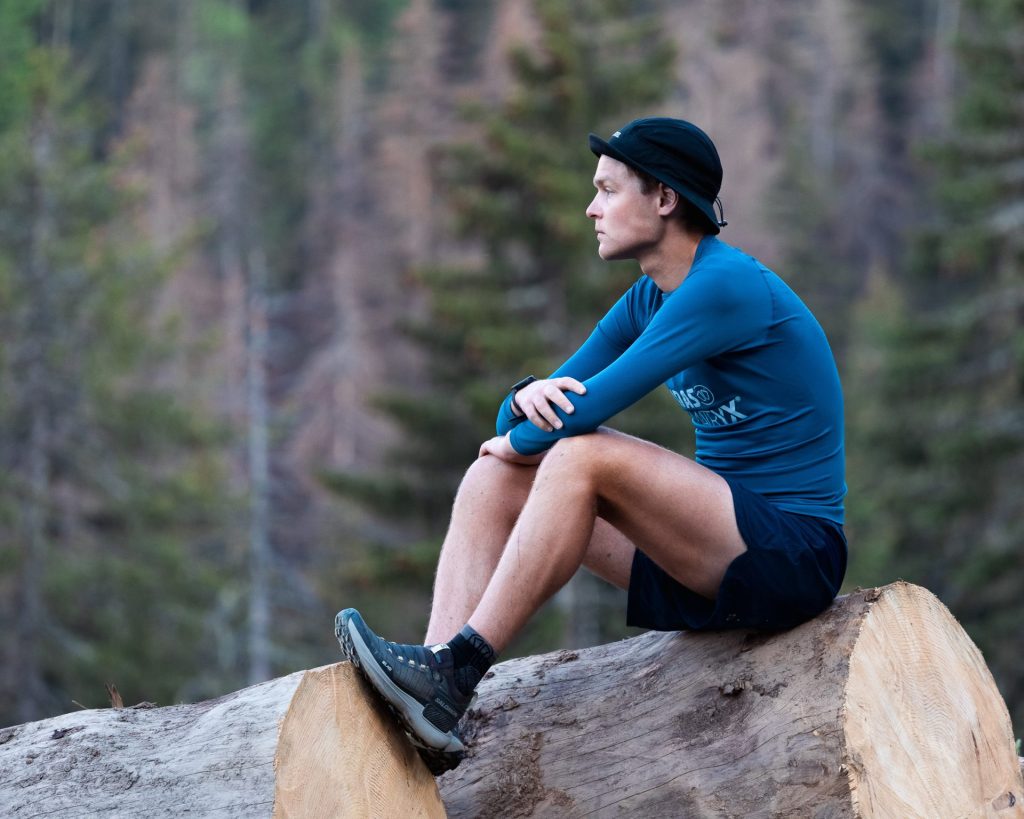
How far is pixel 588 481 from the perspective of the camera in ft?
12.8

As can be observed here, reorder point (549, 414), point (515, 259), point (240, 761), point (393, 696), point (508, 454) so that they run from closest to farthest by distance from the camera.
→ 1. point (393, 696)
2. point (240, 761)
3. point (549, 414)
4. point (508, 454)
5. point (515, 259)

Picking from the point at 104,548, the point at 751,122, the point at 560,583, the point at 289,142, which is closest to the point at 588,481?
the point at 560,583

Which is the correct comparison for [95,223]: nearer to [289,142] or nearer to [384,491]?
[384,491]

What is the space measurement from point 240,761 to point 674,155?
2.11 metres

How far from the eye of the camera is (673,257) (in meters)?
4.22

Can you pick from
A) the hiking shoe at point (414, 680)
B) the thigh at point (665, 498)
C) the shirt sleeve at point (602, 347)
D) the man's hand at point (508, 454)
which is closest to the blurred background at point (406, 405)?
the shirt sleeve at point (602, 347)

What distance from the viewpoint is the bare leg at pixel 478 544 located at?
4102 mm

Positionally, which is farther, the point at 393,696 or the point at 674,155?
the point at 674,155

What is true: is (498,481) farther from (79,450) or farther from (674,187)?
(79,450)

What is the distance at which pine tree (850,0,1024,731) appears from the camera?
53.6 feet

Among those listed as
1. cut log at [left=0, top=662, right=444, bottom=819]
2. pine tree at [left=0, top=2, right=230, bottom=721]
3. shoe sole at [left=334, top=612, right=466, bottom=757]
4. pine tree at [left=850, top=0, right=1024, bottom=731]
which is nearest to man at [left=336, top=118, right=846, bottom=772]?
shoe sole at [left=334, top=612, right=466, bottom=757]

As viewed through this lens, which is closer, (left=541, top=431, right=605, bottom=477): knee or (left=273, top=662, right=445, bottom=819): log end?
(left=273, top=662, right=445, bottom=819): log end

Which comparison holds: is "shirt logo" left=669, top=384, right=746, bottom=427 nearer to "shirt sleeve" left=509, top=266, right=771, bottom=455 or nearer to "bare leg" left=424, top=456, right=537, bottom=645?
"shirt sleeve" left=509, top=266, right=771, bottom=455

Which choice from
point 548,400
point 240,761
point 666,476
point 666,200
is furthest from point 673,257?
point 240,761
